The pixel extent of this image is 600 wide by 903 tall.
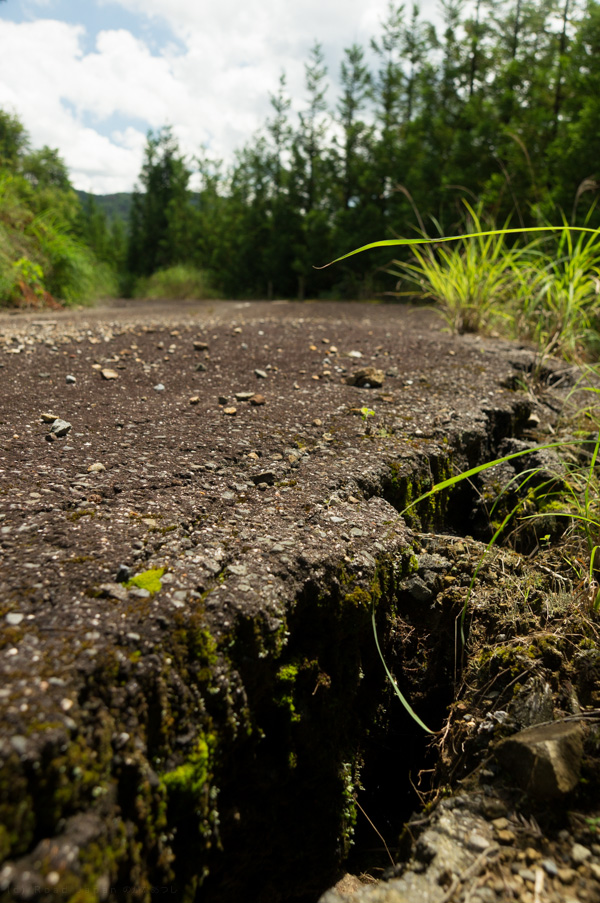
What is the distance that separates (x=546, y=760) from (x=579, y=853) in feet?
0.44

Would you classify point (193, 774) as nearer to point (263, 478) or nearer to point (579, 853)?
point (579, 853)

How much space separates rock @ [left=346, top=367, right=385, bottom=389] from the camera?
2.61m

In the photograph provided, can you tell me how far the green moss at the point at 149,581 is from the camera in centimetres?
105

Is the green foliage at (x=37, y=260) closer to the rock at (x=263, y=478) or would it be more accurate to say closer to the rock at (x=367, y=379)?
the rock at (x=367, y=379)

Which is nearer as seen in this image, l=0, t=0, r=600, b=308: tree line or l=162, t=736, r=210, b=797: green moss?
l=162, t=736, r=210, b=797: green moss

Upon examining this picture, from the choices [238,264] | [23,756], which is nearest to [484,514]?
[23,756]

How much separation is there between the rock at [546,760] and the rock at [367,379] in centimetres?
176

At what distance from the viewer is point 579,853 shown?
35.1 inches

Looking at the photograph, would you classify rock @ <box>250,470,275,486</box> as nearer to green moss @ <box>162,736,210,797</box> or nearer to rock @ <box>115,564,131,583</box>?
rock @ <box>115,564,131,583</box>

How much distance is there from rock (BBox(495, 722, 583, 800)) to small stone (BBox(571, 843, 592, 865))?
74 millimetres

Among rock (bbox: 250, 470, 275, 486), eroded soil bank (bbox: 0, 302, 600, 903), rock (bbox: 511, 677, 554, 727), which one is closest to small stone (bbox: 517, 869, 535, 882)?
eroded soil bank (bbox: 0, 302, 600, 903)

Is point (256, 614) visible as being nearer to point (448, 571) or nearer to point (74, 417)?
point (448, 571)

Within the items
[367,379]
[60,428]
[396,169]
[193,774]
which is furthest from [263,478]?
[396,169]

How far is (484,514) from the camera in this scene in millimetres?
2021
